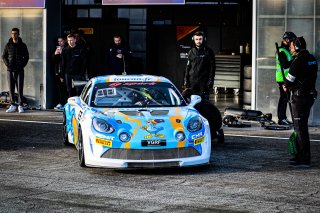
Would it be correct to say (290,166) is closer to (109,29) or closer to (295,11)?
(295,11)

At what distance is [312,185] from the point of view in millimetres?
11695

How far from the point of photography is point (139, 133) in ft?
41.4

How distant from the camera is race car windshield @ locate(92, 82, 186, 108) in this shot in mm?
13945

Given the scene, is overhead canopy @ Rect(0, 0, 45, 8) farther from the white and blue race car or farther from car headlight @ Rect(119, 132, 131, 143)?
car headlight @ Rect(119, 132, 131, 143)

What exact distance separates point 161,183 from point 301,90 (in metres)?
3.03

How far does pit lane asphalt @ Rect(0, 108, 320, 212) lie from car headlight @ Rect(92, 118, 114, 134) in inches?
22.9

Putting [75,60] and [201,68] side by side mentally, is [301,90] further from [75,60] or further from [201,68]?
[75,60]

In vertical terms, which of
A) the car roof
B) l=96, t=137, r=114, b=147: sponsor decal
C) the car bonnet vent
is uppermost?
the car roof

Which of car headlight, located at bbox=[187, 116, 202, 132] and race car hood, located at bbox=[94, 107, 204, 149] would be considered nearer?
race car hood, located at bbox=[94, 107, 204, 149]

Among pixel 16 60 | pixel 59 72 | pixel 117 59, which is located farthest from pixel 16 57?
pixel 117 59

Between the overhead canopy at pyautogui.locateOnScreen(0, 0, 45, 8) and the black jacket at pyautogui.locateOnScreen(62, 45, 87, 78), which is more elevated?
the overhead canopy at pyautogui.locateOnScreen(0, 0, 45, 8)

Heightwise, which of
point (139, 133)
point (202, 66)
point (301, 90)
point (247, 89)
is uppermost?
point (202, 66)

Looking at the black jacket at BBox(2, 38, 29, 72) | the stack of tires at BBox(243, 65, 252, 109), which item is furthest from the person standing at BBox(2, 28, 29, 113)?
the stack of tires at BBox(243, 65, 252, 109)

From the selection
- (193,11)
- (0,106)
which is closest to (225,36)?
(193,11)
